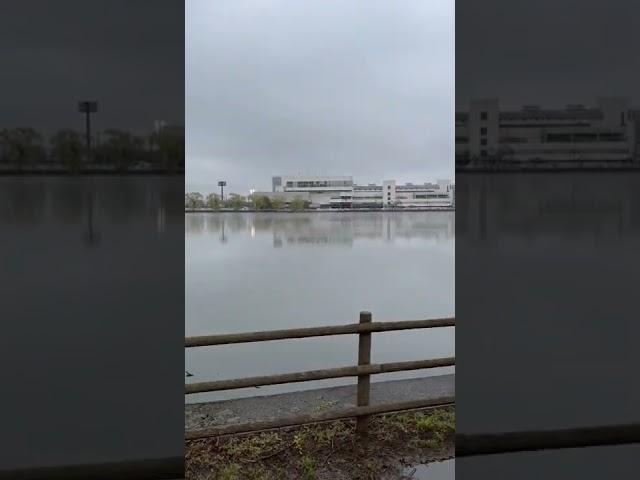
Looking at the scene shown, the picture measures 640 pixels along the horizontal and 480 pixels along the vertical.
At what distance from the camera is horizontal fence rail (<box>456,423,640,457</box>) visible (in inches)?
50.8

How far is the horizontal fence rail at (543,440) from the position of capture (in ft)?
4.23

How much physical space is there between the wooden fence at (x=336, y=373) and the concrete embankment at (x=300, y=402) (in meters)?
0.42

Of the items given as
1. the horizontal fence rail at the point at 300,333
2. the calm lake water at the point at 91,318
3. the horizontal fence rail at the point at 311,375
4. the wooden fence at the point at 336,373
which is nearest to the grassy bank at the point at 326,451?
the wooden fence at the point at 336,373

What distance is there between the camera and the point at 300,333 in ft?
6.48

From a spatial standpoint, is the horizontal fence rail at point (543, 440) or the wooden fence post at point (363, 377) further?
the wooden fence post at point (363, 377)

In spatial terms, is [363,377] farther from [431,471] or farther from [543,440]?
[543,440]

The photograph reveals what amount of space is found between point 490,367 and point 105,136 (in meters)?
1.21

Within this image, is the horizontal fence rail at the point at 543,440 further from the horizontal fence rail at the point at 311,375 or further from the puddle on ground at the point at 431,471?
the horizontal fence rail at the point at 311,375

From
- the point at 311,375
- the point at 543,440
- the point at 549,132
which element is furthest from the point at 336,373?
the point at 549,132

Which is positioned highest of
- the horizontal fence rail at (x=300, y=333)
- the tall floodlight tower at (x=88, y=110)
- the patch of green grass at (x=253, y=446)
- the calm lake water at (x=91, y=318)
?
the tall floodlight tower at (x=88, y=110)

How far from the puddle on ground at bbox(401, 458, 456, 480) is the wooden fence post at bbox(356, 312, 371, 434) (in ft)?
0.96

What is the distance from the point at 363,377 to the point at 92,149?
1.59 m

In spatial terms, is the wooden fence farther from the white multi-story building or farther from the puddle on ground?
the white multi-story building

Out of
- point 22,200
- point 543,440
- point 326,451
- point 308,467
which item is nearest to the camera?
point 22,200
